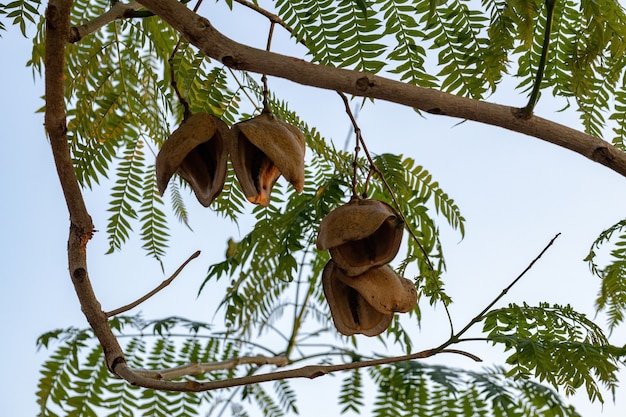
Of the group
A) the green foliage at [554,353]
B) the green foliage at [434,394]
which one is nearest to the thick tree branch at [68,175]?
the green foliage at [554,353]

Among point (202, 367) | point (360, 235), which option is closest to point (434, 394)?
point (202, 367)

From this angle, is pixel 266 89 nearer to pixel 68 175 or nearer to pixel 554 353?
pixel 68 175

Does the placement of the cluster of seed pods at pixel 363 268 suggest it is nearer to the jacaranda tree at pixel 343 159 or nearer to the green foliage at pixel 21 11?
the jacaranda tree at pixel 343 159

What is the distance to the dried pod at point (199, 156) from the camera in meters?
0.88

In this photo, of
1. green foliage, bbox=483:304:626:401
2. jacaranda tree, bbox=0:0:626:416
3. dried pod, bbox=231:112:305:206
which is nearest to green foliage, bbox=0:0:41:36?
jacaranda tree, bbox=0:0:626:416

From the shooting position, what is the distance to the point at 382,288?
0.92 meters

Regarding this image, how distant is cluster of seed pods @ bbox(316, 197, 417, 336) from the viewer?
0.90m

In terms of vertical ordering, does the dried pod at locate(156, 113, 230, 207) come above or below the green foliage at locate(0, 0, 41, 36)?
below

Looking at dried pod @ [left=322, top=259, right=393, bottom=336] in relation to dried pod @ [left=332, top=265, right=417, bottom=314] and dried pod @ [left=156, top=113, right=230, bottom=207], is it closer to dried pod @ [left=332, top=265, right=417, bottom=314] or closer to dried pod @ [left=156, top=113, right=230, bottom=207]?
dried pod @ [left=332, top=265, right=417, bottom=314]

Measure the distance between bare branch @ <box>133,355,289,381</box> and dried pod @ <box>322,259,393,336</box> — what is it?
0.64 feet

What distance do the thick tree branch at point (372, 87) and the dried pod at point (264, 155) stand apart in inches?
4.3

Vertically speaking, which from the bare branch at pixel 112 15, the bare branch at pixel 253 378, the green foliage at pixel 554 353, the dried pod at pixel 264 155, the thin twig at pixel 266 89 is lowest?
the bare branch at pixel 253 378

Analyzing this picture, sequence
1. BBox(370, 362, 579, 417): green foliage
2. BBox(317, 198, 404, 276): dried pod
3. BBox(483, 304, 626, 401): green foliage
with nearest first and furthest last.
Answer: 1. BBox(317, 198, 404, 276): dried pod
2. BBox(483, 304, 626, 401): green foliage
3. BBox(370, 362, 579, 417): green foliage

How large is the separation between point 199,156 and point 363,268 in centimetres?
21
